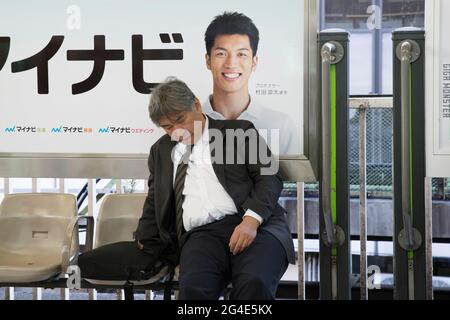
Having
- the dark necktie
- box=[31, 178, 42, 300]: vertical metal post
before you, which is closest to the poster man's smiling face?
the dark necktie

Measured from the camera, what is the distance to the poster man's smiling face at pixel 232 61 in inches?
120

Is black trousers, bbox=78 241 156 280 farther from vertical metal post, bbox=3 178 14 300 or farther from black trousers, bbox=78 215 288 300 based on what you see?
vertical metal post, bbox=3 178 14 300

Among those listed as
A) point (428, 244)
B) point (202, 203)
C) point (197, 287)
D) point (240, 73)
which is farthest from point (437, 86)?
point (197, 287)

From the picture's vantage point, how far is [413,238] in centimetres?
288

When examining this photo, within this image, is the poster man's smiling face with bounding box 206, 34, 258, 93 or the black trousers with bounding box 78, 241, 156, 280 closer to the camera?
the black trousers with bounding box 78, 241, 156, 280

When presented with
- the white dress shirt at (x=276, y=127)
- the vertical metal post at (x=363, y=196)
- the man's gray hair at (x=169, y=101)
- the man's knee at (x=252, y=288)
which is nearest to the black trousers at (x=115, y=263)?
the man's knee at (x=252, y=288)

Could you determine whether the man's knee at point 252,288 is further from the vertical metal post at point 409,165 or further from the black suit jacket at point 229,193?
the vertical metal post at point 409,165

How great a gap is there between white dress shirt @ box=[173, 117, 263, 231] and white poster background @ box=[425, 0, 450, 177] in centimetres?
96

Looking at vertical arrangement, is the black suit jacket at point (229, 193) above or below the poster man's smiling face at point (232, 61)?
below

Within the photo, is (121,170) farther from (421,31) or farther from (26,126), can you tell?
(421,31)

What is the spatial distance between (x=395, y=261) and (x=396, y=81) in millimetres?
855

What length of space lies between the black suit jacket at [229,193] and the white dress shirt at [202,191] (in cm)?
3

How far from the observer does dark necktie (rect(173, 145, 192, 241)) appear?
2.77 meters

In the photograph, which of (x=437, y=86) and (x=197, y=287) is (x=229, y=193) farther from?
(x=437, y=86)
